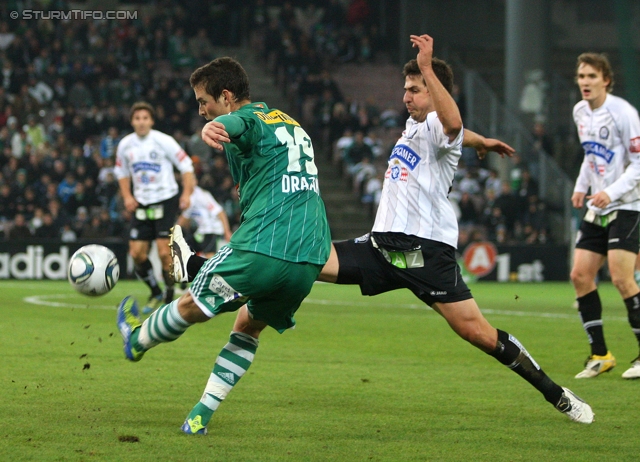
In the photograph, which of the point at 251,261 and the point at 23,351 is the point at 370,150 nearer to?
the point at 23,351

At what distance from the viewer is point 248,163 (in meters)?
5.11

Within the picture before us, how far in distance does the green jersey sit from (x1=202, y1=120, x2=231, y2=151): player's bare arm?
0.99 feet

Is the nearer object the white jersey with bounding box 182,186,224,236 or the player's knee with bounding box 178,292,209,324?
the player's knee with bounding box 178,292,209,324

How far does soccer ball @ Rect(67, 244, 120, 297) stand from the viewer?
19.0ft

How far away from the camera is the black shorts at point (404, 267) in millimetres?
5762

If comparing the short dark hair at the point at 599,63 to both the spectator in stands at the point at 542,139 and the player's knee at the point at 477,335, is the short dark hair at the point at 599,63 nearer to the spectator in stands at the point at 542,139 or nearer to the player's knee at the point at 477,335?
the player's knee at the point at 477,335

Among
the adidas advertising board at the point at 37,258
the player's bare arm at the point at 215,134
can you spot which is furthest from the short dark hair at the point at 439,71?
the adidas advertising board at the point at 37,258

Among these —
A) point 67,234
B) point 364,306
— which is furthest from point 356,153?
point 364,306

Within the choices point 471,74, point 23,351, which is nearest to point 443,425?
point 23,351

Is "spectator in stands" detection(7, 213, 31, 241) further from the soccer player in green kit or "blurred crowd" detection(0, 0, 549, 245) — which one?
the soccer player in green kit

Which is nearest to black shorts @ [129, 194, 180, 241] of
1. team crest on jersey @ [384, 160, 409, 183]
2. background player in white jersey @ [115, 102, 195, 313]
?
background player in white jersey @ [115, 102, 195, 313]

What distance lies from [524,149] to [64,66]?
39.5 feet

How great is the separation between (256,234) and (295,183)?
353mm

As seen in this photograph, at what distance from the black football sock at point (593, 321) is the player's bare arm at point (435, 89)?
2814mm
